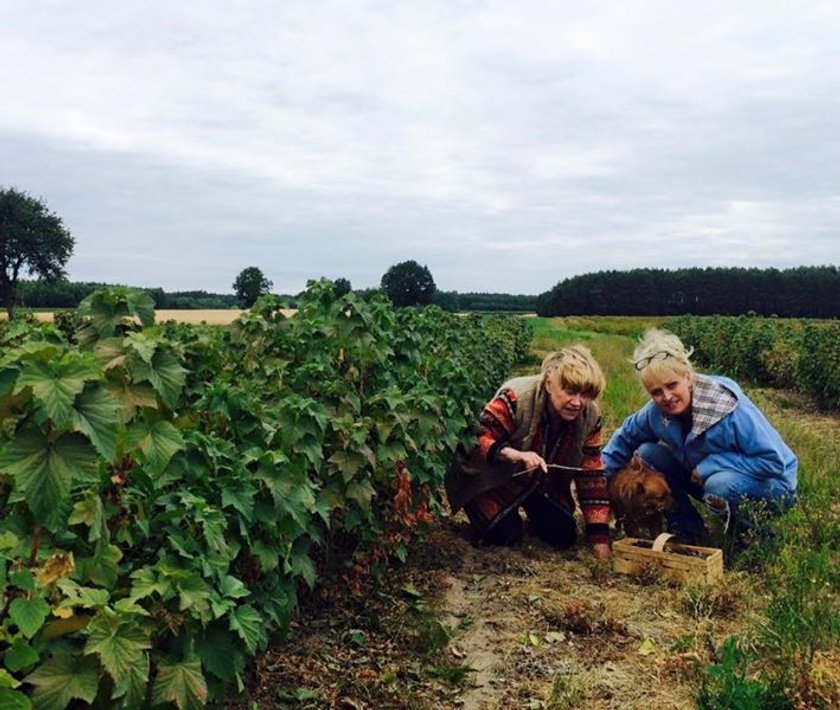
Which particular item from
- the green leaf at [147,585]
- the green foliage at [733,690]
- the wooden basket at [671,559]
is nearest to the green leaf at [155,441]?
the green leaf at [147,585]

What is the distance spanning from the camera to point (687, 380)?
5.36m

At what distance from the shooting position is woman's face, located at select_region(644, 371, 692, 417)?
5.28 m

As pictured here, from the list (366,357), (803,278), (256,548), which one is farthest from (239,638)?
(803,278)

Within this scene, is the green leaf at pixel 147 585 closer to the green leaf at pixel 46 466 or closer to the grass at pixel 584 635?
the green leaf at pixel 46 466

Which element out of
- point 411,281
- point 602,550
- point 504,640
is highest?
point 411,281

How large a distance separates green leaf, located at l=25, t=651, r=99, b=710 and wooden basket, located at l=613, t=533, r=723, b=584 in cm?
353

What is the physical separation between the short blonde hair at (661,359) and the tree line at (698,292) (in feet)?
245

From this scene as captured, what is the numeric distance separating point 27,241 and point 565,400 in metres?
62.9

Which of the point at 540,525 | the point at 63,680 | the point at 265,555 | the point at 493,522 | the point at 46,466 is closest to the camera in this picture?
the point at 46,466

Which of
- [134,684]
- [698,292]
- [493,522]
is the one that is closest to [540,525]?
[493,522]

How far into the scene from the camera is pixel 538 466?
5422 millimetres

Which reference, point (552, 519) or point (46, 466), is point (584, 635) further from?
point (46, 466)

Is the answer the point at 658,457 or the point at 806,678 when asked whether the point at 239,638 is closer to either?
the point at 806,678

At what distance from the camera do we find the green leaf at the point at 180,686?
2467mm
